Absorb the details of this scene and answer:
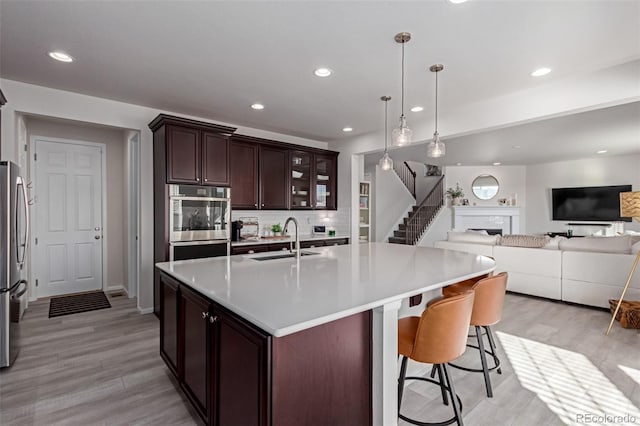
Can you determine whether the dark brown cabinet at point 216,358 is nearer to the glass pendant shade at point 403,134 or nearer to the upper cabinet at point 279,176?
the glass pendant shade at point 403,134

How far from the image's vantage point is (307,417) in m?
1.42

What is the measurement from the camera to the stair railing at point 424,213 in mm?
9273

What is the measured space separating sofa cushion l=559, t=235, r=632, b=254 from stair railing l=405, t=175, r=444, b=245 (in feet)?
15.2

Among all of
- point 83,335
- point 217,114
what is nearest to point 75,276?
point 83,335

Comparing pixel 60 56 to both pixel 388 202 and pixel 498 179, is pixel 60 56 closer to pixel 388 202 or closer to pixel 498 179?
pixel 388 202

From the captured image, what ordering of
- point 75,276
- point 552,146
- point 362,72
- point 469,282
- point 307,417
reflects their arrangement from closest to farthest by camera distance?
point 307,417
point 469,282
point 362,72
point 75,276
point 552,146

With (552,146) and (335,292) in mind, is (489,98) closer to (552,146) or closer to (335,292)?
(335,292)

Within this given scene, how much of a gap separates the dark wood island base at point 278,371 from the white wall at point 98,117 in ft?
8.67

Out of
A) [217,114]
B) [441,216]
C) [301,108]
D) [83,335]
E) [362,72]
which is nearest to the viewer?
[362,72]

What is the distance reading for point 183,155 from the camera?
12.7ft

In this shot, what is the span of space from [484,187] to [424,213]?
205 cm

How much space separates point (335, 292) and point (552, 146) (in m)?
7.39

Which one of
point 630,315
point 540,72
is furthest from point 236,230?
point 630,315

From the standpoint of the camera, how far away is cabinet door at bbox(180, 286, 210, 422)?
180 cm
